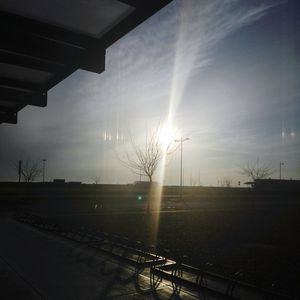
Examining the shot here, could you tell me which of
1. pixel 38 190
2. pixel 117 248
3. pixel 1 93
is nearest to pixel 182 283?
pixel 117 248

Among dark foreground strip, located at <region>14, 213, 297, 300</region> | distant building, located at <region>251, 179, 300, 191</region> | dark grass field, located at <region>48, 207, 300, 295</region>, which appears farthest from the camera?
distant building, located at <region>251, 179, 300, 191</region>

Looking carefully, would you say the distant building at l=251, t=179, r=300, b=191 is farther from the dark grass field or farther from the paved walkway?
the paved walkway

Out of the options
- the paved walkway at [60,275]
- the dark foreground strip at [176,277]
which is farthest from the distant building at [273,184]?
the paved walkway at [60,275]

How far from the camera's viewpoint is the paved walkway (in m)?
6.59

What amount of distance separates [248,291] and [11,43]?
5817 mm

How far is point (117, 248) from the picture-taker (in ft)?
37.4

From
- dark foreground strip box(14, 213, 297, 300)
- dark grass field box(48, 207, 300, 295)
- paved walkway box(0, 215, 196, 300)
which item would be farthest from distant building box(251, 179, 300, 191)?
paved walkway box(0, 215, 196, 300)

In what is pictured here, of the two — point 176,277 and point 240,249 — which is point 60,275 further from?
point 240,249

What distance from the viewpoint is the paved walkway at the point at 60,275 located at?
6.59m

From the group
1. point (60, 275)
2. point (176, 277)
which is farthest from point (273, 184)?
point (60, 275)

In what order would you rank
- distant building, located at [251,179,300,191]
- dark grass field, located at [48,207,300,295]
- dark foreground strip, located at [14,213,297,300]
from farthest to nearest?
1. distant building, located at [251,179,300,191]
2. dark grass field, located at [48,207,300,295]
3. dark foreground strip, located at [14,213,297,300]

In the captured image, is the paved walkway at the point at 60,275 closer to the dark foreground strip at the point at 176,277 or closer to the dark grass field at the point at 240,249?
the dark foreground strip at the point at 176,277

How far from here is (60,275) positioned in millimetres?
7922

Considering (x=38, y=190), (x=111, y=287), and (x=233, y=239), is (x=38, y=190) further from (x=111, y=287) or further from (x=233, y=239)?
(x=111, y=287)
